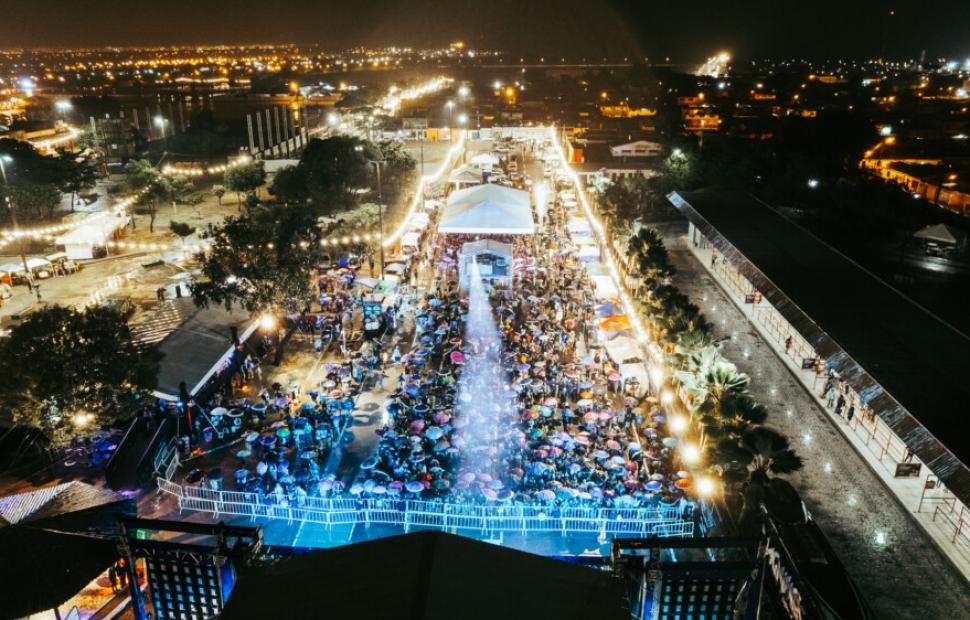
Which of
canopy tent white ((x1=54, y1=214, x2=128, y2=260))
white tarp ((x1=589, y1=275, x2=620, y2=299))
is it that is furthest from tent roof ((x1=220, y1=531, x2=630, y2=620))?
canopy tent white ((x1=54, y1=214, x2=128, y2=260))

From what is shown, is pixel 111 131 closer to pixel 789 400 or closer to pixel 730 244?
pixel 730 244

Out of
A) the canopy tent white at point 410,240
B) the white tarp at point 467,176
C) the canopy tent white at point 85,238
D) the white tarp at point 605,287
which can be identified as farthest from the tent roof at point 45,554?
the white tarp at point 467,176

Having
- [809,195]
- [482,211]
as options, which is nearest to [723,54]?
[809,195]

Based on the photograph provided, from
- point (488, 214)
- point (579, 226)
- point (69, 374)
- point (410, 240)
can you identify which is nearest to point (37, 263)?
point (410, 240)

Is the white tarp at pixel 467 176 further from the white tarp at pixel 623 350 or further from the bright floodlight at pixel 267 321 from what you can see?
the white tarp at pixel 623 350

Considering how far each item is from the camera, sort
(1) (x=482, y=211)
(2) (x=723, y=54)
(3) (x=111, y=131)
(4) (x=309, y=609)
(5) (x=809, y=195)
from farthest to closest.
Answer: (2) (x=723, y=54) → (3) (x=111, y=131) → (5) (x=809, y=195) → (1) (x=482, y=211) → (4) (x=309, y=609)

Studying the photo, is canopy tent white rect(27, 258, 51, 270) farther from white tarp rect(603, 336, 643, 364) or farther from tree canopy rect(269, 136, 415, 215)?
white tarp rect(603, 336, 643, 364)

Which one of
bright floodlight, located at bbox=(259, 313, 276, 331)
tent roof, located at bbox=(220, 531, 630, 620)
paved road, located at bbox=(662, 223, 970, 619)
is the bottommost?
paved road, located at bbox=(662, 223, 970, 619)

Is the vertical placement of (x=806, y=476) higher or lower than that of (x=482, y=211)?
lower
